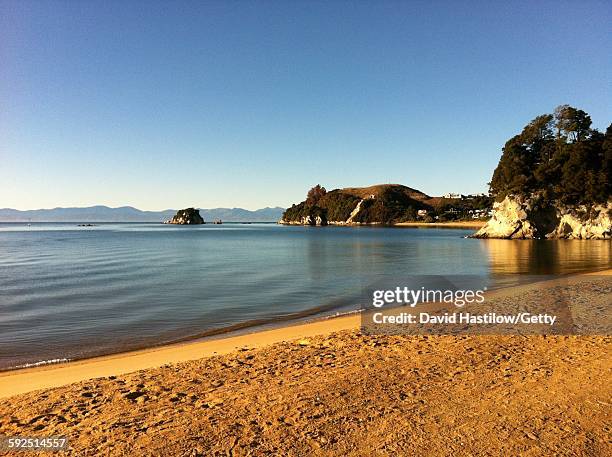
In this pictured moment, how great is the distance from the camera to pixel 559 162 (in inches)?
3248

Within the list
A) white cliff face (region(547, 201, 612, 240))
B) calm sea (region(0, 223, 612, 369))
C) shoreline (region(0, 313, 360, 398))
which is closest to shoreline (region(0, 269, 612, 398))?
shoreline (region(0, 313, 360, 398))

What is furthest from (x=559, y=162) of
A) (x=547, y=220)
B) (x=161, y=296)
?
(x=161, y=296)

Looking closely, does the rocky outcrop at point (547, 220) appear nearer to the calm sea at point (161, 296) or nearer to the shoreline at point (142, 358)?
the calm sea at point (161, 296)

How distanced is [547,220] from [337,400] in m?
89.1

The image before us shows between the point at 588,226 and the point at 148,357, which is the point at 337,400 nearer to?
the point at 148,357

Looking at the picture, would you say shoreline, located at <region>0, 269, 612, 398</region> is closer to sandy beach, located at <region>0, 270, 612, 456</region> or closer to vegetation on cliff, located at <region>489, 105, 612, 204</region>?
sandy beach, located at <region>0, 270, 612, 456</region>

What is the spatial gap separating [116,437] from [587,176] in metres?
88.7

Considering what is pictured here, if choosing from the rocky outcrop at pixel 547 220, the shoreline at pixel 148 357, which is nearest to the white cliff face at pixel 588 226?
the rocky outcrop at pixel 547 220

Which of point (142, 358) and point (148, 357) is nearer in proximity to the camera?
point (142, 358)

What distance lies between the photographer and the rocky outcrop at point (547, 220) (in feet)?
245

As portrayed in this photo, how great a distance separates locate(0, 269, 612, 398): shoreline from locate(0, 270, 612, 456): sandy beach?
0.09m

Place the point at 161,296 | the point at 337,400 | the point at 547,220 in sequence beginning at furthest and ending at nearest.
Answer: the point at 547,220 → the point at 161,296 → the point at 337,400

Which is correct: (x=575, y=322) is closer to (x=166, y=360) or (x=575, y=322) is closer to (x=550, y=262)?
(x=166, y=360)

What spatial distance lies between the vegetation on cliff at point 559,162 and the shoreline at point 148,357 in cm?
7817
